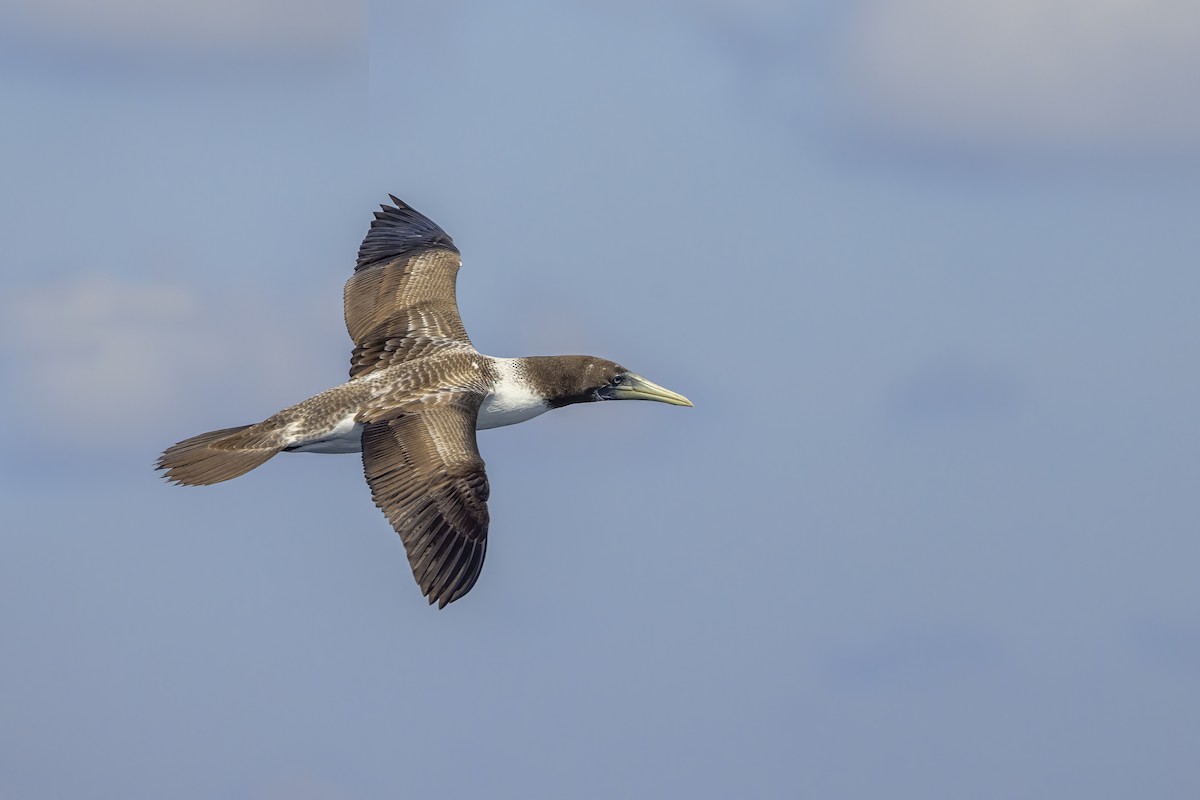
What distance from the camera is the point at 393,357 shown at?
24.9 metres

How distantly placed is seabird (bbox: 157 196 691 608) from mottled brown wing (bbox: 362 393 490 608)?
0.01 m

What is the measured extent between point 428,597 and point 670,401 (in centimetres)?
636

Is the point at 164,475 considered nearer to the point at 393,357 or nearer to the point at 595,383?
the point at 393,357

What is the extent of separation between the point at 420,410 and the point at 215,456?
2.72 metres

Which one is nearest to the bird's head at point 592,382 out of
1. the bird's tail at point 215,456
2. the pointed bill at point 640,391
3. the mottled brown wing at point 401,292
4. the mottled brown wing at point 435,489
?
the pointed bill at point 640,391

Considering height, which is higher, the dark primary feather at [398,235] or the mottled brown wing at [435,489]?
the dark primary feather at [398,235]

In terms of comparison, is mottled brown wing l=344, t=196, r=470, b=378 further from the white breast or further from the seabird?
the white breast

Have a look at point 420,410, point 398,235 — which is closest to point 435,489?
point 420,410

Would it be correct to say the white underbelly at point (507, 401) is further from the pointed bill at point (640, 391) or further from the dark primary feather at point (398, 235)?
the dark primary feather at point (398, 235)

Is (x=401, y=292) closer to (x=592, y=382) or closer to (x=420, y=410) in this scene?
(x=592, y=382)

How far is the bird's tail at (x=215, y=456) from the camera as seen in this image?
2188cm

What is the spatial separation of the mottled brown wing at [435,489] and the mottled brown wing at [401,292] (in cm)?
296

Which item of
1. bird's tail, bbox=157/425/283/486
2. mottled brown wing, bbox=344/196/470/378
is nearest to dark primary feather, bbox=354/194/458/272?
mottled brown wing, bbox=344/196/470/378

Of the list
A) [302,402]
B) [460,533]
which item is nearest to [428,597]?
[460,533]
